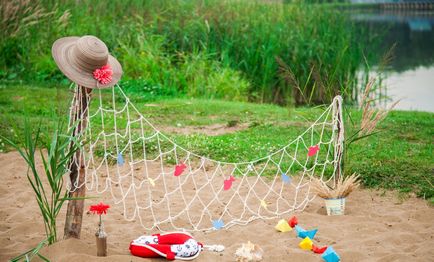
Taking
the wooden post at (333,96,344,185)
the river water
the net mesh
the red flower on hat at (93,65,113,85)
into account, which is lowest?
the river water

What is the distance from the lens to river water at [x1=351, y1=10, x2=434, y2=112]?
13469mm

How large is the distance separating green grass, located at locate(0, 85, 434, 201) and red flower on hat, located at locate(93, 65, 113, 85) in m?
0.58

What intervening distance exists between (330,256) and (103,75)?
6.29ft

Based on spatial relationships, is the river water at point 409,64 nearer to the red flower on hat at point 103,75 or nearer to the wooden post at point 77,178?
the red flower on hat at point 103,75

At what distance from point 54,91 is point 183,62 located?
8.28ft

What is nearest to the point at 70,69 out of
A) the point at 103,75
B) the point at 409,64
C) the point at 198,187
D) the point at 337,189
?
the point at 103,75

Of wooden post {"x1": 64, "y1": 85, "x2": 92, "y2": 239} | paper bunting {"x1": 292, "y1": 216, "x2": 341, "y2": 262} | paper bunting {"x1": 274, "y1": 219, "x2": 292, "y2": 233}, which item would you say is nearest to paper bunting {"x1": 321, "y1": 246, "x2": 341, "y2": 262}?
paper bunting {"x1": 292, "y1": 216, "x2": 341, "y2": 262}

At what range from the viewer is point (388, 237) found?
17.4 feet

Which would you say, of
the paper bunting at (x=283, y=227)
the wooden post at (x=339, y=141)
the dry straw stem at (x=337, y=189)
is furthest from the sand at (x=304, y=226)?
the wooden post at (x=339, y=141)

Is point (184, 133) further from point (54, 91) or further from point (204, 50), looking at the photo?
point (204, 50)

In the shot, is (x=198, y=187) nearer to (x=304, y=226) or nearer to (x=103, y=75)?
(x=304, y=226)

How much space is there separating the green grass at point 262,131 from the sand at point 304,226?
1.50ft

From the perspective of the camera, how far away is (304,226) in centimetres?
566

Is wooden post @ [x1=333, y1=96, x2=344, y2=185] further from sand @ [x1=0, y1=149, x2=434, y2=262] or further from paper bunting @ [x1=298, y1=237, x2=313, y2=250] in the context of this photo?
paper bunting @ [x1=298, y1=237, x2=313, y2=250]
